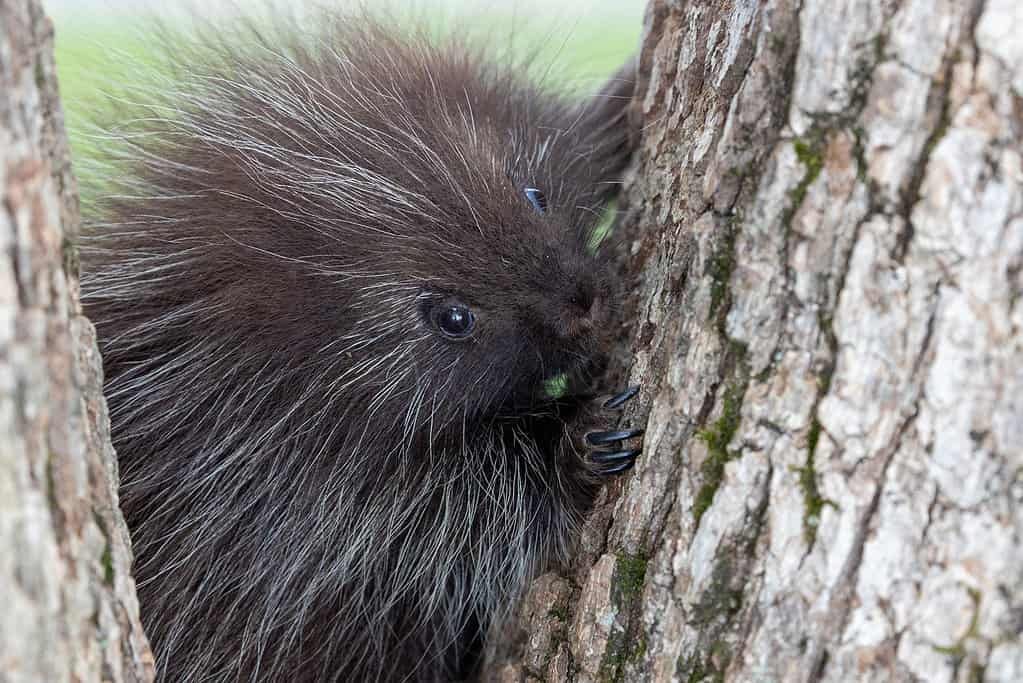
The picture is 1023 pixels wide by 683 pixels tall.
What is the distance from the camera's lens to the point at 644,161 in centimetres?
205

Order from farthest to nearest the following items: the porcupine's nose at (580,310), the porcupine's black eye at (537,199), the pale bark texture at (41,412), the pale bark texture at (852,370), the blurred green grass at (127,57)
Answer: the blurred green grass at (127,57)
the porcupine's black eye at (537,199)
the porcupine's nose at (580,310)
the pale bark texture at (852,370)
the pale bark texture at (41,412)

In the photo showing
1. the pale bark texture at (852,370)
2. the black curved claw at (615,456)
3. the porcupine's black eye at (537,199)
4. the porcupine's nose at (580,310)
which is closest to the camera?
the pale bark texture at (852,370)

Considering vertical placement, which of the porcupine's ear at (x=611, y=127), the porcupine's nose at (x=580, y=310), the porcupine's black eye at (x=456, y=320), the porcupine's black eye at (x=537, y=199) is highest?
the porcupine's ear at (x=611, y=127)

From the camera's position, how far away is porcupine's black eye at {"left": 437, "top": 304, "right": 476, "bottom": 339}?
6.59 ft

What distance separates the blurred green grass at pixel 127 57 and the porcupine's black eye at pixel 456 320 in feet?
3.22

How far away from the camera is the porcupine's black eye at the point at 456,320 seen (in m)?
2.01

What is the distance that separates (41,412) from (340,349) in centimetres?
106

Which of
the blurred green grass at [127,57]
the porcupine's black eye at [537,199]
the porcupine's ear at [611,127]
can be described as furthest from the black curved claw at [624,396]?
the blurred green grass at [127,57]

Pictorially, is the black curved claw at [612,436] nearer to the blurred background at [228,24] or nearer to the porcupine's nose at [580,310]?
the porcupine's nose at [580,310]

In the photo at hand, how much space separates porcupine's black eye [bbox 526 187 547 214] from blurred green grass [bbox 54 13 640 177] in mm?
718

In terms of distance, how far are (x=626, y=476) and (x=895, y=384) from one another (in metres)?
0.57

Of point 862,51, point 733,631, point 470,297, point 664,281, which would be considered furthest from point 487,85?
point 733,631

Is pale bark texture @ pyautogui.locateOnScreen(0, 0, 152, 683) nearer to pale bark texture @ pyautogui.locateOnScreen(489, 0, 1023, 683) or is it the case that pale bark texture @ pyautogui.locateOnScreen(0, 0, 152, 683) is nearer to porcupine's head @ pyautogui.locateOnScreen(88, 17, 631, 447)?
pale bark texture @ pyautogui.locateOnScreen(489, 0, 1023, 683)

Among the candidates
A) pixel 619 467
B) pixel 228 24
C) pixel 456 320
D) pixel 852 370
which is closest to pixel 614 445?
pixel 619 467
